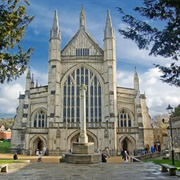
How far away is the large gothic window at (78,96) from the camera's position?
37.3m

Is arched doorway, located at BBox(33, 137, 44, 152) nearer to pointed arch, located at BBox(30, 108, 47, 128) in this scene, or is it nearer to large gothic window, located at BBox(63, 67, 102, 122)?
pointed arch, located at BBox(30, 108, 47, 128)

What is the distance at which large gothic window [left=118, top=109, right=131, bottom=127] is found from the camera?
126 feet

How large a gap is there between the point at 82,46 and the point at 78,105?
10.5 meters

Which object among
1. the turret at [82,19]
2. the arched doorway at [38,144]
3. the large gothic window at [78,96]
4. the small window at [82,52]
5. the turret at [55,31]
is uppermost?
the turret at [82,19]

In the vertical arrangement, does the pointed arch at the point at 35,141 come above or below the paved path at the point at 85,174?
above

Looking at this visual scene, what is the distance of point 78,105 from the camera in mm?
37812

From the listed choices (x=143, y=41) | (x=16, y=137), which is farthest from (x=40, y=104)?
(x=143, y=41)

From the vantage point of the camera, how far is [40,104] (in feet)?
127

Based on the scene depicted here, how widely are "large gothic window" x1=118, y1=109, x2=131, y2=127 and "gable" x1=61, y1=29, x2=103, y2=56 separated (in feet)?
34.7

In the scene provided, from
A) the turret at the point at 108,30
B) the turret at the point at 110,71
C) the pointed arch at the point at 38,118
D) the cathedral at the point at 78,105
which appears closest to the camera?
the cathedral at the point at 78,105

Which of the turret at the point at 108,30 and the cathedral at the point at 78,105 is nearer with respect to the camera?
the cathedral at the point at 78,105

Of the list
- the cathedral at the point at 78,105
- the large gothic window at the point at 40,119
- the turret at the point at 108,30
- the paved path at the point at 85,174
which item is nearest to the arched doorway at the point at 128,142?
the cathedral at the point at 78,105

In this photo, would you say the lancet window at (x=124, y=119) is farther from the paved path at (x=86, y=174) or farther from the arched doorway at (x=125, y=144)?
the paved path at (x=86, y=174)

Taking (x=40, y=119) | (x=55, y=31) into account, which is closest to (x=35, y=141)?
(x=40, y=119)
